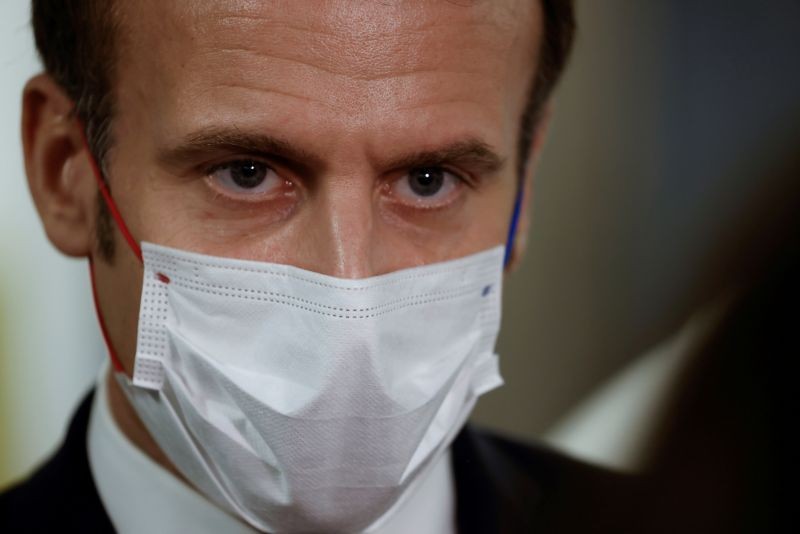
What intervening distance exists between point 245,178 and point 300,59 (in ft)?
0.73

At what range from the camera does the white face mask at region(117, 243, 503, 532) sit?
167 centimetres

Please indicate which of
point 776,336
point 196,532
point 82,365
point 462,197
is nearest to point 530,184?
point 462,197

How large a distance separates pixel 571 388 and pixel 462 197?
8.06 feet

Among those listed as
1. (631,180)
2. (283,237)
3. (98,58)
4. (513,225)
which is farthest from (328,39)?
(631,180)

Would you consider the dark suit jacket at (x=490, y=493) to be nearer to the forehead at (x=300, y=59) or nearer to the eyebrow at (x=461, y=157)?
the eyebrow at (x=461, y=157)

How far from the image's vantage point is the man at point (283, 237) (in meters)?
1.70

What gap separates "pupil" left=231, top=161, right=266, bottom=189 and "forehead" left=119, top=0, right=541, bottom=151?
0.34 ft

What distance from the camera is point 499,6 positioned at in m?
1.96

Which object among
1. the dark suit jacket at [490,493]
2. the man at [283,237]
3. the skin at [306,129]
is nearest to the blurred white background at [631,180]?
the dark suit jacket at [490,493]

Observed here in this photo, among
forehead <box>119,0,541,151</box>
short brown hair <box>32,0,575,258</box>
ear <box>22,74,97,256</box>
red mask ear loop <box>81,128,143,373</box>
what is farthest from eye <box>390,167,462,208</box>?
ear <box>22,74,97,256</box>

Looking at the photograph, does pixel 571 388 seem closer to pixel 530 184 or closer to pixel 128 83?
pixel 530 184

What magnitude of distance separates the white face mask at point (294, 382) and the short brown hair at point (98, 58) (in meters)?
0.27

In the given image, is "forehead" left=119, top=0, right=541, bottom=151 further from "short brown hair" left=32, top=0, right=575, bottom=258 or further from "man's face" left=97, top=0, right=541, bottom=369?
"short brown hair" left=32, top=0, right=575, bottom=258

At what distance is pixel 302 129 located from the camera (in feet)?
5.70
